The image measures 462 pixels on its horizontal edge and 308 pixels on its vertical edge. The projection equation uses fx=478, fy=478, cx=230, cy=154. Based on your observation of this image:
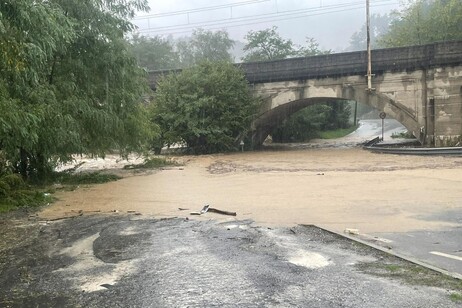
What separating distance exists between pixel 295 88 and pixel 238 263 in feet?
87.2

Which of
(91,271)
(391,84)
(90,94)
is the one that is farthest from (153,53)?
(91,271)

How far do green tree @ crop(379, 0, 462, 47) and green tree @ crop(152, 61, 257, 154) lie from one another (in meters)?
22.6

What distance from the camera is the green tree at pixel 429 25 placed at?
43188 mm

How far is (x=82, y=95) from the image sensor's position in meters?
16.6

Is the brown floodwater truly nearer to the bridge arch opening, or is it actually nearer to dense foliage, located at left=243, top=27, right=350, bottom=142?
the bridge arch opening

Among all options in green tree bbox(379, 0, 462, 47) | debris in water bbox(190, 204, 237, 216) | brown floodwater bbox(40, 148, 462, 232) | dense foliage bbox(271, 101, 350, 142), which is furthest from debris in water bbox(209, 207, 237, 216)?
green tree bbox(379, 0, 462, 47)

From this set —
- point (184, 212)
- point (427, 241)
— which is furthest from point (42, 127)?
point (427, 241)

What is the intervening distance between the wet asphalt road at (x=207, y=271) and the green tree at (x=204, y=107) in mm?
21753

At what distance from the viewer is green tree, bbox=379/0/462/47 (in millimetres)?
43188

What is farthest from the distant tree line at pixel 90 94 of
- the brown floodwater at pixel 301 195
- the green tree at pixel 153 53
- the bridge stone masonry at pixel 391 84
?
the green tree at pixel 153 53

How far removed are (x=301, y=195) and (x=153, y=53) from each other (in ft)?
198

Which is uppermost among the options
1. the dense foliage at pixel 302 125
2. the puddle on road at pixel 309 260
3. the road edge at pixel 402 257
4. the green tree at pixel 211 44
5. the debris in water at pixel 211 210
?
the green tree at pixel 211 44

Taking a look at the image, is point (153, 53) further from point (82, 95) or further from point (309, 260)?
point (309, 260)

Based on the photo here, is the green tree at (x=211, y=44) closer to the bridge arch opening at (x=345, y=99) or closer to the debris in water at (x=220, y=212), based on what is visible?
the bridge arch opening at (x=345, y=99)
